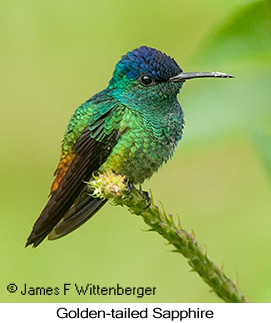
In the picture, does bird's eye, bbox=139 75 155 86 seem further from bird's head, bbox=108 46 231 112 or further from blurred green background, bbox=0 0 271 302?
blurred green background, bbox=0 0 271 302

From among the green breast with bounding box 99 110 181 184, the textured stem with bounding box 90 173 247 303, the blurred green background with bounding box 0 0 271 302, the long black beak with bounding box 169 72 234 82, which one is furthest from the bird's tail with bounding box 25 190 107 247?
the blurred green background with bounding box 0 0 271 302

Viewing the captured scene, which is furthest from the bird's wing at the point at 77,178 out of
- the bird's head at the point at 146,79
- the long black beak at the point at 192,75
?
the long black beak at the point at 192,75

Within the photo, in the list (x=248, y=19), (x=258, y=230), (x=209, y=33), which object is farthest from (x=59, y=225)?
(x=258, y=230)

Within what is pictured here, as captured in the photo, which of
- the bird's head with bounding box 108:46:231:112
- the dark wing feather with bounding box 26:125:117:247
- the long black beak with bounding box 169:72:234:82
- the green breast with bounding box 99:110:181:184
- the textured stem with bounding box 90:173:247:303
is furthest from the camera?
the green breast with bounding box 99:110:181:184

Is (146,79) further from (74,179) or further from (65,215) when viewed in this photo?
(65,215)

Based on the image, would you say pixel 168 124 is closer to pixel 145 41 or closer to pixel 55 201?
pixel 55 201

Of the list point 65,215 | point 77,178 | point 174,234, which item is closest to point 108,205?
point 65,215

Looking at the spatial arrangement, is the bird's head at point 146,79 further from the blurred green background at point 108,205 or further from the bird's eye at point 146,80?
the blurred green background at point 108,205
